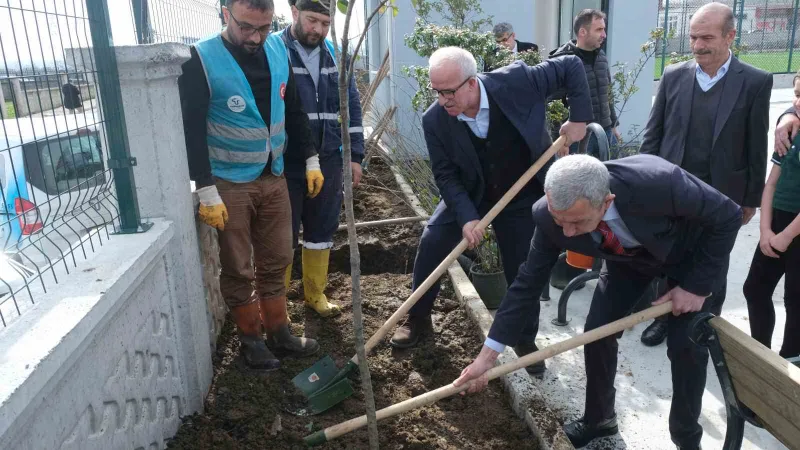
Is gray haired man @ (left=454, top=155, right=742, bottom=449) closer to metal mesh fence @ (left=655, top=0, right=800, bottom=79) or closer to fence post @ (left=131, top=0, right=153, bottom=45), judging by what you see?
fence post @ (left=131, top=0, right=153, bottom=45)

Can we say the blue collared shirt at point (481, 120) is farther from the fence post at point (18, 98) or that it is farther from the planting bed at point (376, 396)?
the fence post at point (18, 98)

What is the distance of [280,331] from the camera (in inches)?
134

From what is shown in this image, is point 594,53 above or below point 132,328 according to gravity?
above

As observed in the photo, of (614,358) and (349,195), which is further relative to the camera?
(614,358)

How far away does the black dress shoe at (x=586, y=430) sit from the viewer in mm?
2854

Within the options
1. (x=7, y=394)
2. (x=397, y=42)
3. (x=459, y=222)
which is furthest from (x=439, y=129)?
(x=397, y=42)

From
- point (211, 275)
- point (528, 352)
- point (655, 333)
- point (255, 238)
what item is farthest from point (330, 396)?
point (655, 333)

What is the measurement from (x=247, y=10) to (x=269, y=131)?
23.0 inches

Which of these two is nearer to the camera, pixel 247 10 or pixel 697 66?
pixel 247 10

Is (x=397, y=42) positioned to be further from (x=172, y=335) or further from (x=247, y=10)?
(x=172, y=335)

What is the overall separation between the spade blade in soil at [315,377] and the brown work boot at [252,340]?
0.24m

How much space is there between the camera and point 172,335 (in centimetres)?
259

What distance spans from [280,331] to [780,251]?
8.42ft

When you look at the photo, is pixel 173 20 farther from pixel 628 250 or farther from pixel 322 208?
pixel 628 250
